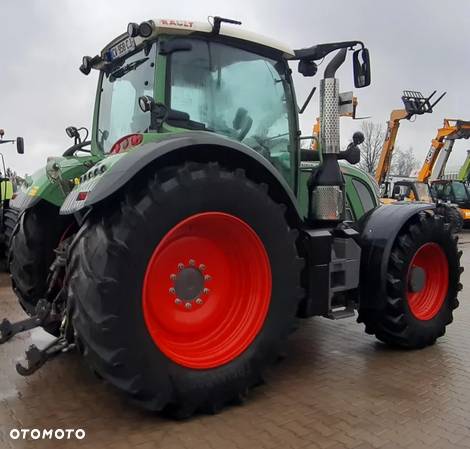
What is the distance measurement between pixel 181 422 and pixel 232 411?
35 centimetres

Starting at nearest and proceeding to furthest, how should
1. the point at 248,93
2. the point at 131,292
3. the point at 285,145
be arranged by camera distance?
the point at 131,292 → the point at 248,93 → the point at 285,145

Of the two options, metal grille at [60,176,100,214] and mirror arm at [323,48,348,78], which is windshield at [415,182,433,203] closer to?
mirror arm at [323,48,348,78]

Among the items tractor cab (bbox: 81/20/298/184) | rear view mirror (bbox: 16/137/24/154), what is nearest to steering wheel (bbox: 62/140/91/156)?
tractor cab (bbox: 81/20/298/184)

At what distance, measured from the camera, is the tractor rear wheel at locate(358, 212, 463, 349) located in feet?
14.3

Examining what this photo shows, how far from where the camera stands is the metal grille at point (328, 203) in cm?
419

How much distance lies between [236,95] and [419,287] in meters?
2.42

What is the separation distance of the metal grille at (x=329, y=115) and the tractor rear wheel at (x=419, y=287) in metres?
1.06

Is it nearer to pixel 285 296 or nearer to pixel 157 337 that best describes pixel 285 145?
pixel 285 296

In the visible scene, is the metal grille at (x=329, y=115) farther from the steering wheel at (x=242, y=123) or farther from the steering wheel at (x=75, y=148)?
the steering wheel at (x=75, y=148)

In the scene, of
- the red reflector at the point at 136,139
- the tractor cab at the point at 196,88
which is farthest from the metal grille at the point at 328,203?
the red reflector at the point at 136,139

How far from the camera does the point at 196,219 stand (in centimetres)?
312

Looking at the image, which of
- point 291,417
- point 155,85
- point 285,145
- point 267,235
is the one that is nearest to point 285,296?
point 267,235

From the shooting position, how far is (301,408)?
3.26 m

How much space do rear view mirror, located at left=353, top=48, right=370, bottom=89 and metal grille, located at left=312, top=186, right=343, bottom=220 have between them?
88cm
